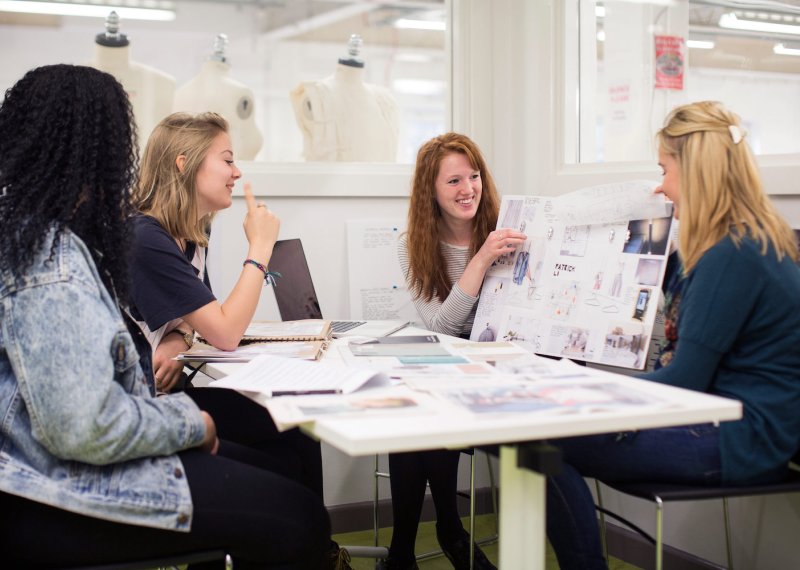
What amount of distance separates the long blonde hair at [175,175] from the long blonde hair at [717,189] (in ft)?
4.03

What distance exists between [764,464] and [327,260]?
5.81 ft

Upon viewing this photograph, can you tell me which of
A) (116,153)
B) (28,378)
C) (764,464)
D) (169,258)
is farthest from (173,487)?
(764,464)

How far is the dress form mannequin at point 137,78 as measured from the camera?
277 centimetres

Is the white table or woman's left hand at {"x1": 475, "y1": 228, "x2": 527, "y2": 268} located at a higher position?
woman's left hand at {"x1": 475, "y1": 228, "x2": 527, "y2": 268}

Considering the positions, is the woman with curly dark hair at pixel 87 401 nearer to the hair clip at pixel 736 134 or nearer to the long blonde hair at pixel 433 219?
the hair clip at pixel 736 134

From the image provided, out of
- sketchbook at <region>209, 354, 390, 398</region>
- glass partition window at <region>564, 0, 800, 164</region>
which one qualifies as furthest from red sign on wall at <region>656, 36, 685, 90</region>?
sketchbook at <region>209, 354, 390, 398</region>

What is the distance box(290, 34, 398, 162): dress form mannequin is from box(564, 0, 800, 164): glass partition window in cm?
69

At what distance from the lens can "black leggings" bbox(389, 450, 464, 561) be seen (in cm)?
234

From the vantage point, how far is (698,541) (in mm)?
2465

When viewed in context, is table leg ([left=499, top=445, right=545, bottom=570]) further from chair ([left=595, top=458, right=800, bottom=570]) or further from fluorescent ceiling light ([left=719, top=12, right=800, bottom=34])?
fluorescent ceiling light ([left=719, top=12, right=800, bottom=34])

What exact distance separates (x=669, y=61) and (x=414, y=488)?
1553mm

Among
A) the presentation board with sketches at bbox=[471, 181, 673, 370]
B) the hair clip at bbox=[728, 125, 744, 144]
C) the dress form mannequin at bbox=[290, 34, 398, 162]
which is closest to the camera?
the hair clip at bbox=[728, 125, 744, 144]

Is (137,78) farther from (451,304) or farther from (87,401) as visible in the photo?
(87,401)

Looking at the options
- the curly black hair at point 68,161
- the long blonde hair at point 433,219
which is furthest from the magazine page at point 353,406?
the long blonde hair at point 433,219
